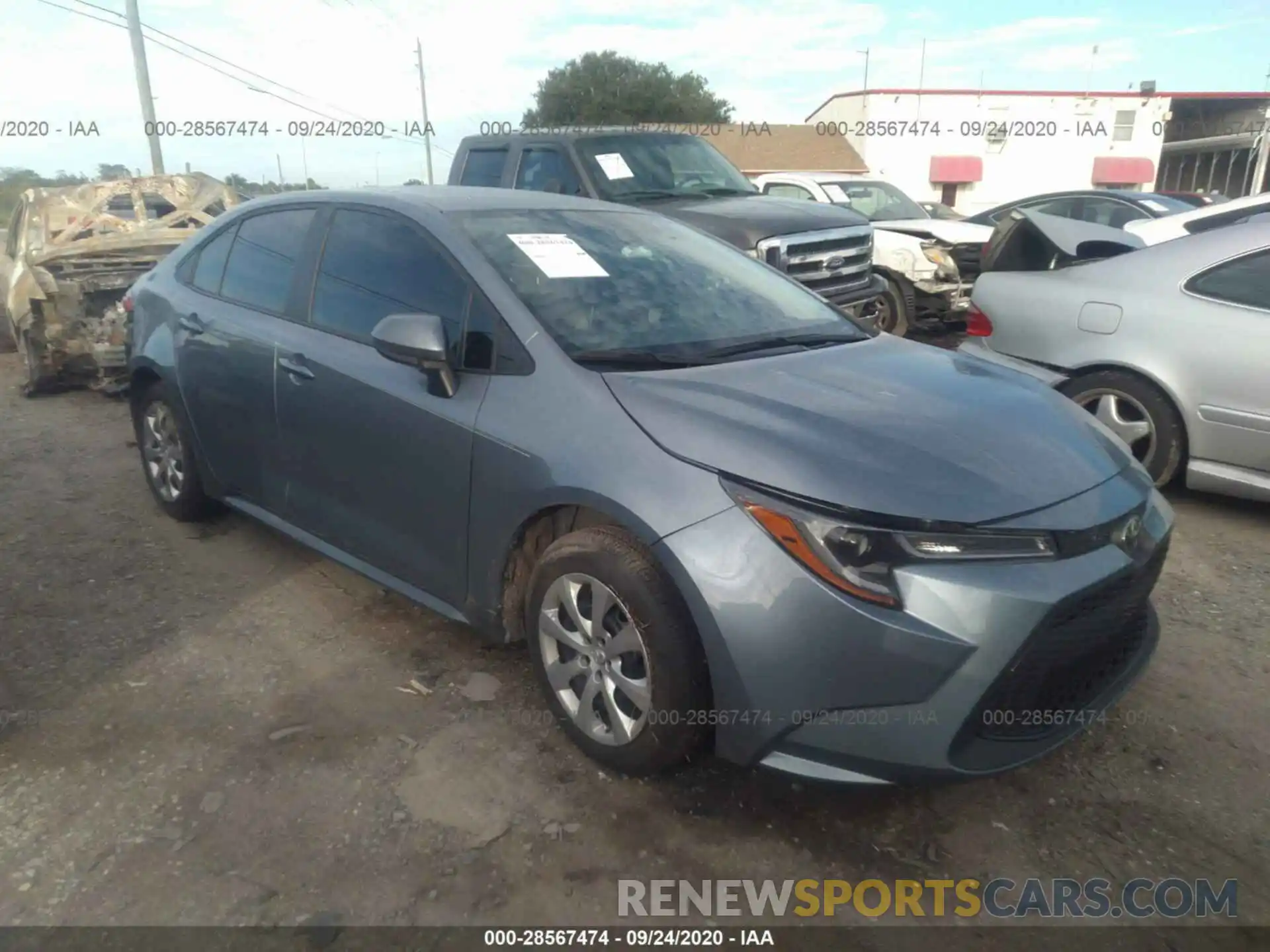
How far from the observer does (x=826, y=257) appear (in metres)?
7.21

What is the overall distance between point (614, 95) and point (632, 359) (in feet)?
159

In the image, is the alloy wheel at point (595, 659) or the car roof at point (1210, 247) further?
the car roof at point (1210, 247)

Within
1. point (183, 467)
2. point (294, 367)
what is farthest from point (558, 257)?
point (183, 467)

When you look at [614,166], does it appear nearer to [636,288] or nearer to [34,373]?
[636,288]

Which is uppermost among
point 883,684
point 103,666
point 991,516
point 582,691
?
point 991,516

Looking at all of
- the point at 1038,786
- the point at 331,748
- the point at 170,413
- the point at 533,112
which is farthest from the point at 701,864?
the point at 533,112

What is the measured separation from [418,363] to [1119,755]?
2.47 m

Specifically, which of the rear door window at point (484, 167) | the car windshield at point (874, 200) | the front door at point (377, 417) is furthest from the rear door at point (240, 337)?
the car windshield at point (874, 200)

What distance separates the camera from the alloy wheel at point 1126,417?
185 inches

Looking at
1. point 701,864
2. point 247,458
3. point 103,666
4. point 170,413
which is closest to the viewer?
point 701,864

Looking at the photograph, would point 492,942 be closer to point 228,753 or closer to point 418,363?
point 228,753

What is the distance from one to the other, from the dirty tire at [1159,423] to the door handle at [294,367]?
3880mm

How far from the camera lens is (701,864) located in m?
2.45

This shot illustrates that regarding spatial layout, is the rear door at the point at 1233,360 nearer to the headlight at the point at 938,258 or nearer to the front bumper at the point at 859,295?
the front bumper at the point at 859,295
